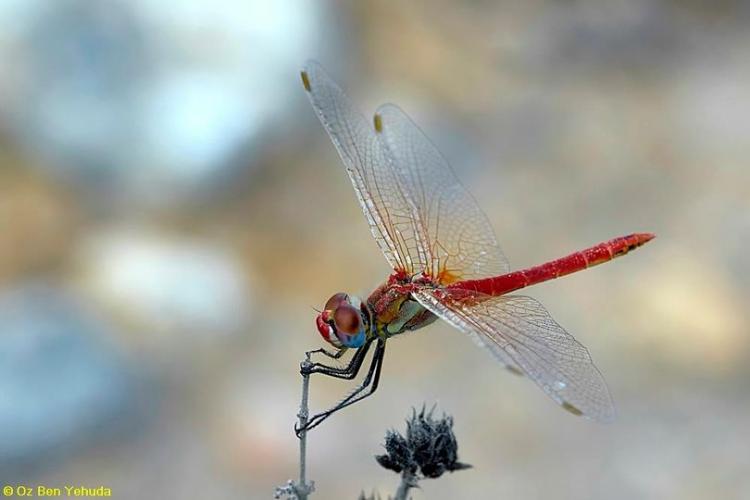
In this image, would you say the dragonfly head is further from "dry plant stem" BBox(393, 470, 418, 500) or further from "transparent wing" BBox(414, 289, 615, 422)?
"dry plant stem" BBox(393, 470, 418, 500)

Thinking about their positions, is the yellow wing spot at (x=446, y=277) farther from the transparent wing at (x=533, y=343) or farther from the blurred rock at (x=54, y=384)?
the blurred rock at (x=54, y=384)

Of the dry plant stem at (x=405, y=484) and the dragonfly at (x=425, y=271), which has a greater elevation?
the dragonfly at (x=425, y=271)

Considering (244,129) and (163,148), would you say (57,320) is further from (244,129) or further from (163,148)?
(244,129)

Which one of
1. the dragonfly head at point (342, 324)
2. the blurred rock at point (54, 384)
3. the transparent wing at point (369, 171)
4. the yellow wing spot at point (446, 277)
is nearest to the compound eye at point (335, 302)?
the dragonfly head at point (342, 324)

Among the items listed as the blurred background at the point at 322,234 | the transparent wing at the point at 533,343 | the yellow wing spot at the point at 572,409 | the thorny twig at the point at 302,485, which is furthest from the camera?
the blurred background at the point at 322,234

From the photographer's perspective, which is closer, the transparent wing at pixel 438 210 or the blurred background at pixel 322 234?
the transparent wing at pixel 438 210

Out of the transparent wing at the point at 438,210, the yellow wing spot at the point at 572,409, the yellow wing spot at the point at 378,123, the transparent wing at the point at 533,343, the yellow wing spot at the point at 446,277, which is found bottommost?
the yellow wing spot at the point at 572,409

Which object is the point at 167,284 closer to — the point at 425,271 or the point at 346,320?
the point at 425,271

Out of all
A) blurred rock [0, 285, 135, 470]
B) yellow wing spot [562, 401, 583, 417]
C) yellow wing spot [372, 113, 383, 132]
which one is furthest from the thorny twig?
blurred rock [0, 285, 135, 470]

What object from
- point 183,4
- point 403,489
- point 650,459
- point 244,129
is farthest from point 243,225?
point 403,489
